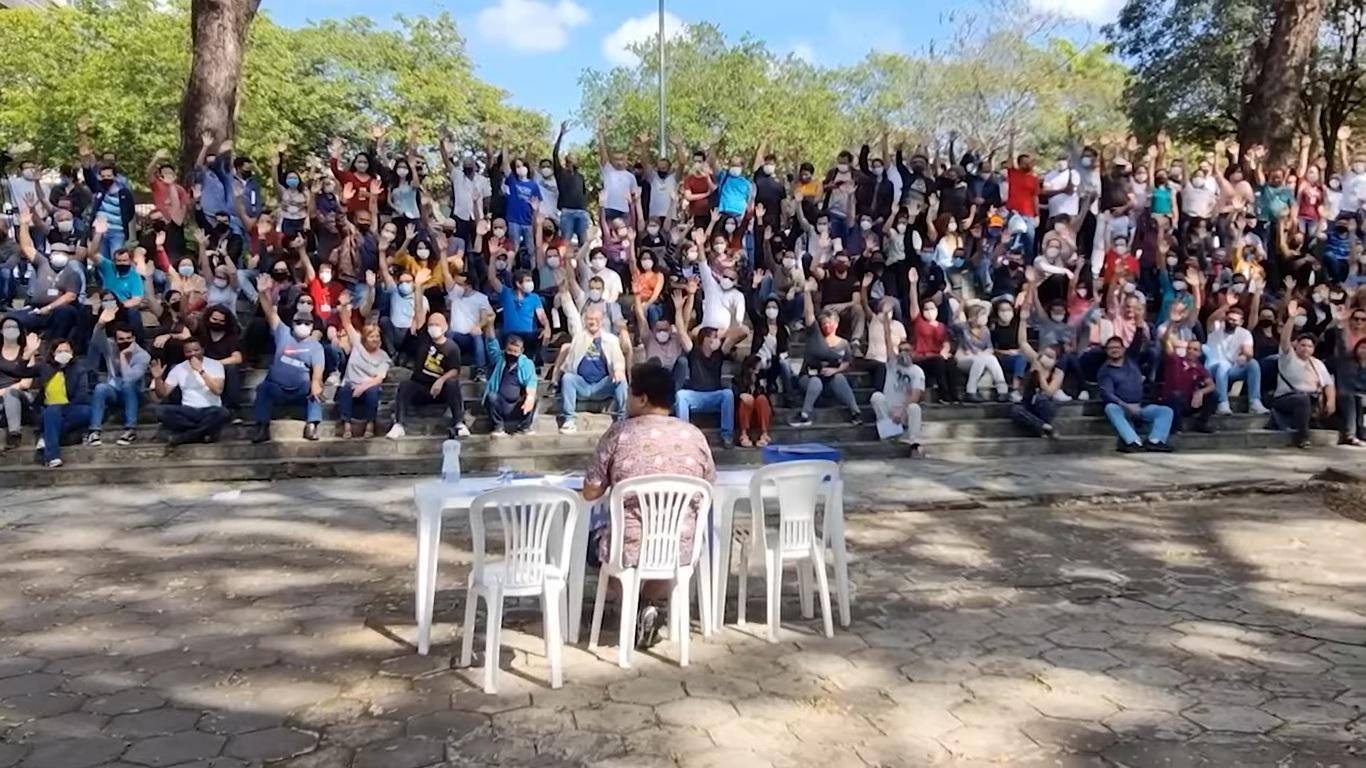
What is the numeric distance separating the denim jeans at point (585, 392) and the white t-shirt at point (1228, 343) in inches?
252

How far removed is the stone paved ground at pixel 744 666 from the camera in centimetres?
369

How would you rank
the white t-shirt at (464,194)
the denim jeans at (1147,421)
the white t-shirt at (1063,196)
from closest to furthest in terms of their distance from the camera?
1. the denim jeans at (1147,421)
2. the white t-shirt at (464,194)
3. the white t-shirt at (1063,196)

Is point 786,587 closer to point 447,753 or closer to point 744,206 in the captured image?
point 447,753

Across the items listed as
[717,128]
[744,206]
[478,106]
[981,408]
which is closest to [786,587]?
[981,408]

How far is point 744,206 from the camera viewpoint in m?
13.5

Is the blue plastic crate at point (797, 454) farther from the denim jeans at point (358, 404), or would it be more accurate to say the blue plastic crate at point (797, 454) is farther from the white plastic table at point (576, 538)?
the denim jeans at point (358, 404)

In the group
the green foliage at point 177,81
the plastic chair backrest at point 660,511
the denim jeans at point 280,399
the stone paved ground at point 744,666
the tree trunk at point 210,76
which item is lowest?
the stone paved ground at point 744,666

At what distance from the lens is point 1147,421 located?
1034 cm

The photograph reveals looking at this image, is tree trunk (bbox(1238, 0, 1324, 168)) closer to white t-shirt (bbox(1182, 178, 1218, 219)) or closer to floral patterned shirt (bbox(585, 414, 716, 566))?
white t-shirt (bbox(1182, 178, 1218, 219))

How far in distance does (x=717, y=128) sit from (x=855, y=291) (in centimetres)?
2860

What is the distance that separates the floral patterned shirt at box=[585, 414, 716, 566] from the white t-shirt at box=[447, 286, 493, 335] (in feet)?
20.5

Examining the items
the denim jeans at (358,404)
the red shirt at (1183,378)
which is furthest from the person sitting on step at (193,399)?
the red shirt at (1183,378)

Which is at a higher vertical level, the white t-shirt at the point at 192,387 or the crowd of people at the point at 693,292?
the crowd of people at the point at 693,292

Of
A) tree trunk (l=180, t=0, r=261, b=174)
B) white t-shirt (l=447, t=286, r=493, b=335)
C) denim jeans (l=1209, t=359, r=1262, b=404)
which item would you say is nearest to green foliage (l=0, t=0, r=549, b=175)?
tree trunk (l=180, t=0, r=261, b=174)
